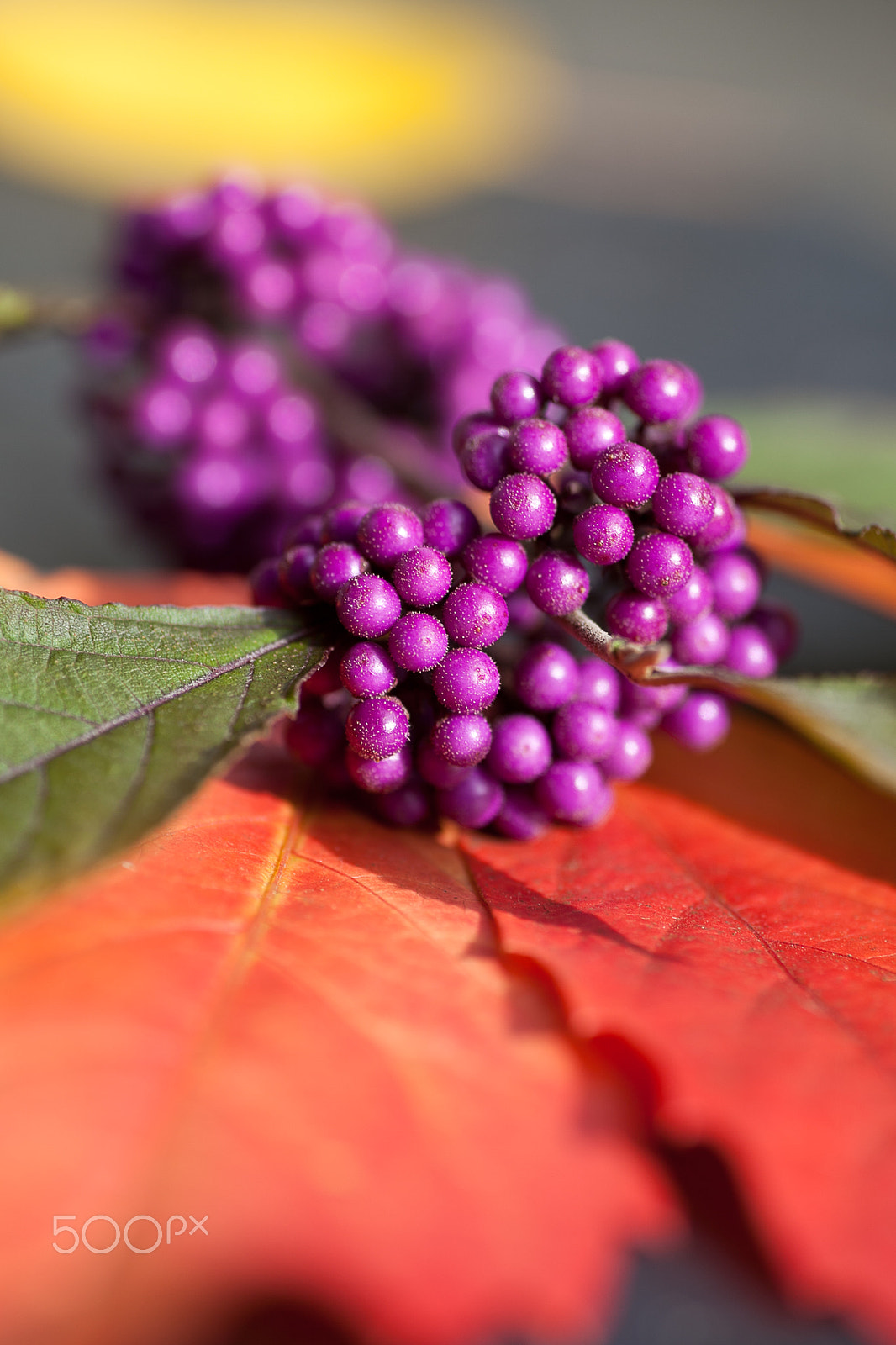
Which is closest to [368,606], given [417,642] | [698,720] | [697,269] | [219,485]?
[417,642]

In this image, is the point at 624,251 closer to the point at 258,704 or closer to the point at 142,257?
the point at 142,257

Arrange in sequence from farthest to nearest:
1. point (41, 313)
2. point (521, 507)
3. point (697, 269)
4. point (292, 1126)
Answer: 1. point (697, 269)
2. point (41, 313)
3. point (521, 507)
4. point (292, 1126)

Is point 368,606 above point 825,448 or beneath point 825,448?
beneath

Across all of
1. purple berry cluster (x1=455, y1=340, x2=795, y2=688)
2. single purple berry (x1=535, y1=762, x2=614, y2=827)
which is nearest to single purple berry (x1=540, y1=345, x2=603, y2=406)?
purple berry cluster (x1=455, y1=340, x2=795, y2=688)

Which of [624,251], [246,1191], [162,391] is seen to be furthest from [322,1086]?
[624,251]

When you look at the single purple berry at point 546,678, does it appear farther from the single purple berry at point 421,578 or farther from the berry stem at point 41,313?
the berry stem at point 41,313

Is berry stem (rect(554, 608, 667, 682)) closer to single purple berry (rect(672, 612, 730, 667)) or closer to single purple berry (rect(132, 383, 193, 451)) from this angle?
single purple berry (rect(672, 612, 730, 667))

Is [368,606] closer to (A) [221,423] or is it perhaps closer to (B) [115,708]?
(B) [115,708]

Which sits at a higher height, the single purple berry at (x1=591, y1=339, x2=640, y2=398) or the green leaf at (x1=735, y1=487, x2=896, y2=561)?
the single purple berry at (x1=591, y1=339, x2=640, y2=398)
